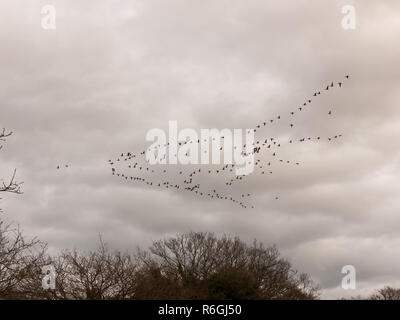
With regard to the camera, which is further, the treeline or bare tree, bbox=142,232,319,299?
bare tree, bbox=142,232,319,299

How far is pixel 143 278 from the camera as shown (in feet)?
177

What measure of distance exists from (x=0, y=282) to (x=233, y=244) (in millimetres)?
72507

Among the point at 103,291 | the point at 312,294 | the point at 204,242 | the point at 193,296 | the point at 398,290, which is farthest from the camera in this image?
the point at 398,290

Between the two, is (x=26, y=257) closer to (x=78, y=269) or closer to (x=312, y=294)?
(x=78, y=269)

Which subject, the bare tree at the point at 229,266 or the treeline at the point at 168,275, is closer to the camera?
the treeline at the point at 168,275

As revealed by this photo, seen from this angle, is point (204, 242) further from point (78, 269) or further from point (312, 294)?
point (78, 269)

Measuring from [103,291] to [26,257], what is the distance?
21.5m
